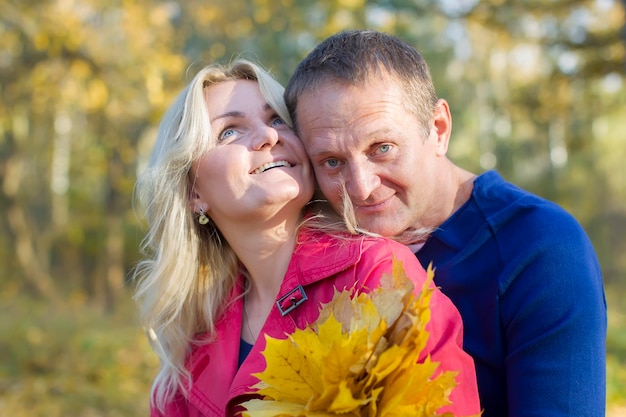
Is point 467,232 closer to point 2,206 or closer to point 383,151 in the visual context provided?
point 383,151

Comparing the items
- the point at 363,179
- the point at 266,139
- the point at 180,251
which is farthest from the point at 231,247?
the point at 363,179

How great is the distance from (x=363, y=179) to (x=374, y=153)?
0.35 ft

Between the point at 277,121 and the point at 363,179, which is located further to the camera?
the point at 277,121

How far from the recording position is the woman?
268 centimetres

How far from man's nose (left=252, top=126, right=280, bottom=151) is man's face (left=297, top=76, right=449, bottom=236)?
0.46ft

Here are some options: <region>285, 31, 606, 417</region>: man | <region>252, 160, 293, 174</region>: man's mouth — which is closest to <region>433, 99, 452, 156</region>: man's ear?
<region>285, 31, 606, 417</region>: man

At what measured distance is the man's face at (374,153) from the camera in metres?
2.56

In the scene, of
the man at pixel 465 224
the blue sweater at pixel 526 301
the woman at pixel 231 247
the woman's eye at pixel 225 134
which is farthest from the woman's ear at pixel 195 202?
the blue sweater at pixel 526 301

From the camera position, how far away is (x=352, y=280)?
253 cm

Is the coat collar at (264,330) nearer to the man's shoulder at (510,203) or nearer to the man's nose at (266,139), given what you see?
the man's nose at (266,139)

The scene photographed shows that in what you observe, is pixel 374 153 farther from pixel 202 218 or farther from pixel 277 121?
pixel 202 218

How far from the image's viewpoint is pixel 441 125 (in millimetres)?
2840

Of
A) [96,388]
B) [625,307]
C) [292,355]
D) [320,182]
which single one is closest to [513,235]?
[320,182]

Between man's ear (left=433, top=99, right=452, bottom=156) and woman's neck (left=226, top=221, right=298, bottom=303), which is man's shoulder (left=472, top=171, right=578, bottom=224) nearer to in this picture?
man's ear (left=433, top=99, right=452, bottom=156)
